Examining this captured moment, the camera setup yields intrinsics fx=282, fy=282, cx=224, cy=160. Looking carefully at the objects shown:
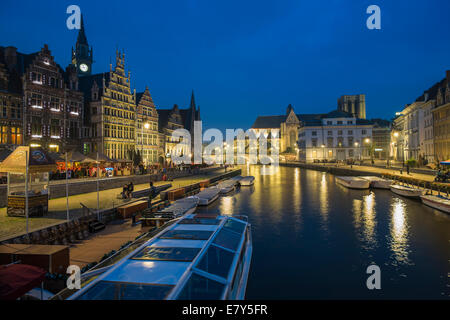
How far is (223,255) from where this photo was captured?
935 centimetres

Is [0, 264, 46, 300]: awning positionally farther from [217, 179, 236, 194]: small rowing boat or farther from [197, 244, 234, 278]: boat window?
[217, 179, 236, 194]: small rowing boat

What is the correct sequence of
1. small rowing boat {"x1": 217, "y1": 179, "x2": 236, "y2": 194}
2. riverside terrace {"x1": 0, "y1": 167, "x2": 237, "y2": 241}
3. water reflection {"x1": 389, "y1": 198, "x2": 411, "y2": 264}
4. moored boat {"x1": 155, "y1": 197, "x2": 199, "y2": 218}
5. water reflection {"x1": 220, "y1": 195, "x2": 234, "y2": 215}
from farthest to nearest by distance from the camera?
1. small rowing boat {"x1": 217, "y1": 179, "x2": 236, "y2": 194}
2. water reflection {"x1": 220, "y1": 195, "x2": 234, "y2": 215}
3. moored boat {"x1": 155, "y1": 197, "x2": 199, "y2": 218}
4. water reflection {"x1": 389, "y1": 198, "x2": 411, "y2": 264}
5. riverside terrace {"x1": 0, "y1": 167, "x2": 237, "y2": 241}

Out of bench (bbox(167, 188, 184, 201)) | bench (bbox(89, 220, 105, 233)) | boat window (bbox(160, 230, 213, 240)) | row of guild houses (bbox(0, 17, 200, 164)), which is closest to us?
boat window (bbox(160, 230, 213, 240))

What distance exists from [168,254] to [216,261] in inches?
59.6

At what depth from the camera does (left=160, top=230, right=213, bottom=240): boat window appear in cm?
1063

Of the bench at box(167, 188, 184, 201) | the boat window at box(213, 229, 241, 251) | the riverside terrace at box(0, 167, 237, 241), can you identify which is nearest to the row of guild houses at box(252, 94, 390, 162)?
the bench at box(167, 188, 184, 201)

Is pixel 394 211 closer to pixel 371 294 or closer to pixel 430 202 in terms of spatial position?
pixel 430 202

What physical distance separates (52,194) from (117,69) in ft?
104

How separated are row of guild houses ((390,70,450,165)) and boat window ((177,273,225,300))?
44.8 meters

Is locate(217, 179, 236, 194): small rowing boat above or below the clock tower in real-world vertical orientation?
below

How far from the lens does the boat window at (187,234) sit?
10633mm

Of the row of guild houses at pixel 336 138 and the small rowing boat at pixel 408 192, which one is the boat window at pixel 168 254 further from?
the row of guild houses at pixel 336 138

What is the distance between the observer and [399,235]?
18.0 meters

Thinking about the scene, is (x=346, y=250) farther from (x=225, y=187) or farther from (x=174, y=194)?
(x=225, y=187)
